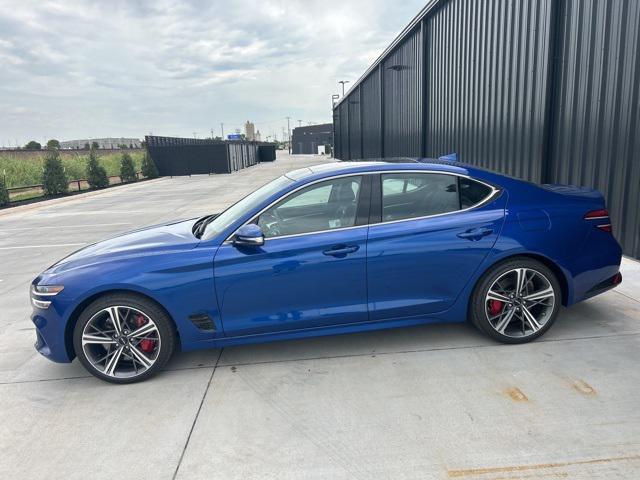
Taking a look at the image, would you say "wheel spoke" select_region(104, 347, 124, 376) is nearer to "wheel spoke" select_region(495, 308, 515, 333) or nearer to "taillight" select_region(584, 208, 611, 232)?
"wheel spoke" select_region(495, 308, 515, 333)

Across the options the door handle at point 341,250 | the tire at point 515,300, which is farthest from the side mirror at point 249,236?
the tire at point 515,300

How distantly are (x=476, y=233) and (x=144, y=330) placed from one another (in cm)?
261

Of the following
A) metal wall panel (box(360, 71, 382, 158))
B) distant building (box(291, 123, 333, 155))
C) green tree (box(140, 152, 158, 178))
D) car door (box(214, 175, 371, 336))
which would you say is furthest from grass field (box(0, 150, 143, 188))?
distant building (box(291, 123, 333, 155))

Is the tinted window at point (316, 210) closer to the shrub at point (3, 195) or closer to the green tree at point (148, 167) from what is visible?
the shrub at point (3, 195)

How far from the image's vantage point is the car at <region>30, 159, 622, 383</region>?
3.45m

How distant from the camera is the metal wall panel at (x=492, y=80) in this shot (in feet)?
24.3

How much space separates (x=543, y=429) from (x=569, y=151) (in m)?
5.16

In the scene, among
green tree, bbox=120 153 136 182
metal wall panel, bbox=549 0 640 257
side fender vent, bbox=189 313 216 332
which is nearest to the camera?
side fender vent, bbox=189 313 216 332

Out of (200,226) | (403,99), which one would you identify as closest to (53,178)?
(403,99)

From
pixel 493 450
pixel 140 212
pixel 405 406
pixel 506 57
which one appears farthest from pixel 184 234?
pixel 140 212

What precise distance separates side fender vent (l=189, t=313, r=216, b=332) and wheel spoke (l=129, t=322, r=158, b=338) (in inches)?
10.9

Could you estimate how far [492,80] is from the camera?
352 inches

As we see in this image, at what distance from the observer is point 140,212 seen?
1423 centimetres

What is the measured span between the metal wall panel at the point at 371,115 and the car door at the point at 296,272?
64.4ft
